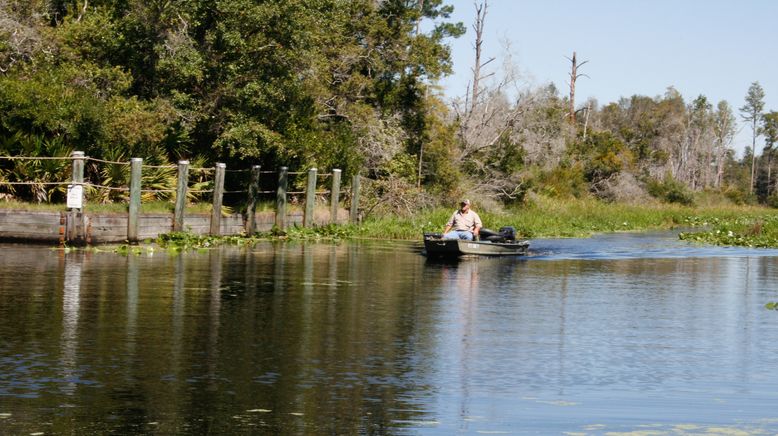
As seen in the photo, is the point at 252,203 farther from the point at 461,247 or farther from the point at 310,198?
the point at 461,247

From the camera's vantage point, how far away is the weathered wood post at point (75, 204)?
26906mm

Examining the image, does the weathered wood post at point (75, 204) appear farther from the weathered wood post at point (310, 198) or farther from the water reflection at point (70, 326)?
the weathered wood post at point (310, 198)

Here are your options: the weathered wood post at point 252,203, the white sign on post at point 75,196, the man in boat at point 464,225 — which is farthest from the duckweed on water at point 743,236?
the white sign on post at point 75,196

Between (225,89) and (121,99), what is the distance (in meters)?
3.14

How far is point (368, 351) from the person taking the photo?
44.7 ft

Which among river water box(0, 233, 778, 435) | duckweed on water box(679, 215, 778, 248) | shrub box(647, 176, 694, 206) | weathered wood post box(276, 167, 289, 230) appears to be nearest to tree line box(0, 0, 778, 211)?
weathered wood post box(276, 167, 289, 230)

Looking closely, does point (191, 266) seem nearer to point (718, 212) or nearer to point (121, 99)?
point (121, 99)

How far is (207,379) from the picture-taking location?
1145 centimetres

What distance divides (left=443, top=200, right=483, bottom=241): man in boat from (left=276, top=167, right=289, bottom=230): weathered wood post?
775 centimetres

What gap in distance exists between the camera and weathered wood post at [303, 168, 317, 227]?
3856 centimetres

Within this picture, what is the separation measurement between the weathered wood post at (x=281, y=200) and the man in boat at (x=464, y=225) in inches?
305

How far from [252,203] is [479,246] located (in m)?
8.40

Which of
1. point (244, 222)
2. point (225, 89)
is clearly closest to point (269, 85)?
point (225, 89)

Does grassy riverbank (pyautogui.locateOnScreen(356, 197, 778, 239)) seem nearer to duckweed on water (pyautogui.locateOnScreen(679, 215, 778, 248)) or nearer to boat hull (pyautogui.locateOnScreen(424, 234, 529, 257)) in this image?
duckweed on water (pyautogui.locateOnScreen(679, 215, 778, 248))
